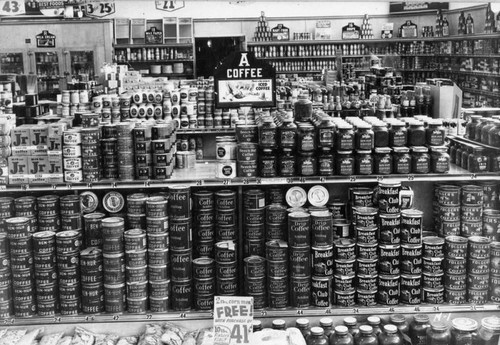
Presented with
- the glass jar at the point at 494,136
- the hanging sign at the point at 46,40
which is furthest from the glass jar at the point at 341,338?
the hanging sign at the point at 46,40

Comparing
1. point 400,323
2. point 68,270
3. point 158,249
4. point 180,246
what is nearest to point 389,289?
point 400,323

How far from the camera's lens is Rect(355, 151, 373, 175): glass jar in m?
3.70

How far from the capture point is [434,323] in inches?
137

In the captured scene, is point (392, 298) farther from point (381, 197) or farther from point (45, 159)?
point (45, 159)

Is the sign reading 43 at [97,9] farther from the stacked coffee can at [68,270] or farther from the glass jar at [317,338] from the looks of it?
the glass jar at [317,338]

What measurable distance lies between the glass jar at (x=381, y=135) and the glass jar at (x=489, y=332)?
115 cm

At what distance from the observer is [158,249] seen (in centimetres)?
367

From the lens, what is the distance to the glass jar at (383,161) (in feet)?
12.2

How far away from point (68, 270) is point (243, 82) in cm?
158

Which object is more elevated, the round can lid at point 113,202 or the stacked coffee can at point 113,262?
the round can lid at point 113,202

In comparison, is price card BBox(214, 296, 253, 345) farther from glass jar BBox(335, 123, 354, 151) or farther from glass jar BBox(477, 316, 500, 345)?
glass jar BBox(477, 316, 500, 345)

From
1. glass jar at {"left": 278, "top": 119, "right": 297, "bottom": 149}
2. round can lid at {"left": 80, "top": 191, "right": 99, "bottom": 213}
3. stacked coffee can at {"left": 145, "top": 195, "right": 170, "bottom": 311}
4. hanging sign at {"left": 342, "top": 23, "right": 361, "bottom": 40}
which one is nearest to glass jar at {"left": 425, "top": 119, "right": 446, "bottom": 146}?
glass jar at {"left": 278, "top": 119, "right": 297, "bottom": 149}

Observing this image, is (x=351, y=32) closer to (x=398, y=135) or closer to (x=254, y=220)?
(x=398, y=135)

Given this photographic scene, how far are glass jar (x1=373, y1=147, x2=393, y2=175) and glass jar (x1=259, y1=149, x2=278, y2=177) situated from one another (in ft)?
1.98
